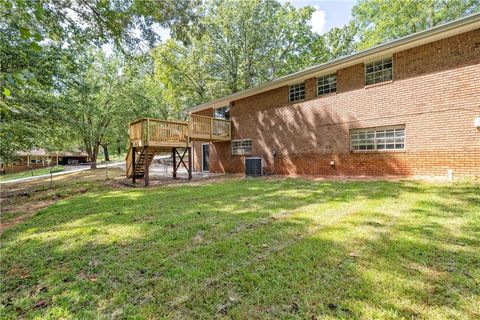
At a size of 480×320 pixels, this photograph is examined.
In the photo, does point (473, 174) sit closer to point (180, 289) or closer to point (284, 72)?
point (180, 289)

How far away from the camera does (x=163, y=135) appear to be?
37.1 feet

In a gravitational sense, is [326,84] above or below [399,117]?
above

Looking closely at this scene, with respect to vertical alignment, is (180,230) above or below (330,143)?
below

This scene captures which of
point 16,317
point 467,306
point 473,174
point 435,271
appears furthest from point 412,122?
point 16,317

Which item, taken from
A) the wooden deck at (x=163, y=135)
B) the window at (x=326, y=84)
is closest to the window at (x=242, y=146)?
the wooden deck at (x=163, y=135)

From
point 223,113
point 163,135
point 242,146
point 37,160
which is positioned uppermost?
point 223,113

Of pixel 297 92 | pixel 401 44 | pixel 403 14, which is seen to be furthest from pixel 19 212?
pixel 403 14

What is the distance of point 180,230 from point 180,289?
185cm

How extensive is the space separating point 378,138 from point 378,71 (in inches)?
106

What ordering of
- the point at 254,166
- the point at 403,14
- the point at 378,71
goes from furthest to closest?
1. the point at 403,14
2. the point at 254,166
3. the point at 378,71

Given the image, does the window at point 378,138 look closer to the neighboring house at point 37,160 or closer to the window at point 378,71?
the window at point 378,71

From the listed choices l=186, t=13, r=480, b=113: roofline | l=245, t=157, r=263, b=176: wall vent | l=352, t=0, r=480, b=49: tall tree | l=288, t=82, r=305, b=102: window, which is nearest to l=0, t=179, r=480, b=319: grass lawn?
l=186, t=13, r=480, b=113: roofline

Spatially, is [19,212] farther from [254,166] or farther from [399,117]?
[399,117]

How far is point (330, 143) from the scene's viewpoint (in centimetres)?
1077
